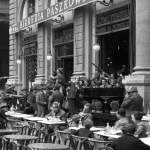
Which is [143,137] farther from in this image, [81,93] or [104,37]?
[104,37]

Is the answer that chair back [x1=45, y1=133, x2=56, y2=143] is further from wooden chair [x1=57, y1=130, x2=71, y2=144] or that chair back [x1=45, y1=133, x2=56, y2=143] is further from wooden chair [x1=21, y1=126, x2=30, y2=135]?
wooden chair [x1=21, y1=126, x2=30, y2=135]

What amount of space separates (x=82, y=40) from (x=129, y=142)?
14.7m

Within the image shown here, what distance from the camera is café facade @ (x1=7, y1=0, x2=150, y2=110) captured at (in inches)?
564

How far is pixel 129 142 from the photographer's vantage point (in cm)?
627

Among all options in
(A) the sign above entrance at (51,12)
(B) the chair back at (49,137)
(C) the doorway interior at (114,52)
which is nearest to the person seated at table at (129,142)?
(B) the chair back at (49,137)

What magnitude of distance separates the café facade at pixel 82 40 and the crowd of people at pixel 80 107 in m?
1.91

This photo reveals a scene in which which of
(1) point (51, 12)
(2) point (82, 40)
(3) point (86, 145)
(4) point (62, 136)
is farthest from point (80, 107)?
(3) point (86, 145)

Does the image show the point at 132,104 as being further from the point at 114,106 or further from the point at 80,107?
the point at 80,107

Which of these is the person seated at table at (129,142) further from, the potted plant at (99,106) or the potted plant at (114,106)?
the potted plant at (99,106)

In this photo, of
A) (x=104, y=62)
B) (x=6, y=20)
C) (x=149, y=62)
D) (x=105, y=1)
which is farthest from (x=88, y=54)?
(x=6, y=20)

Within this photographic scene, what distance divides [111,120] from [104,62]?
6706 mm

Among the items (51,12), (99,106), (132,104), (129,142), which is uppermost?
(51,12)

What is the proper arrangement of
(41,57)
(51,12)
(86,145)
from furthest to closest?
(41,57) → (51,12) → (86,145)

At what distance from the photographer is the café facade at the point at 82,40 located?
14336 mm
